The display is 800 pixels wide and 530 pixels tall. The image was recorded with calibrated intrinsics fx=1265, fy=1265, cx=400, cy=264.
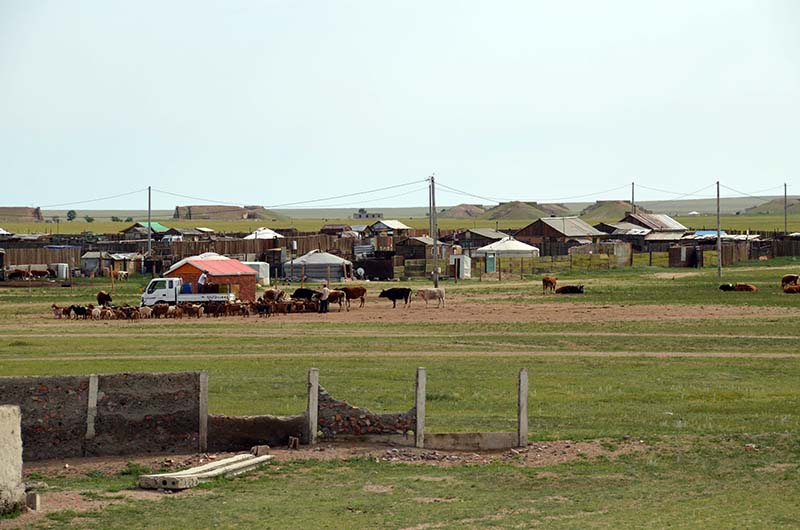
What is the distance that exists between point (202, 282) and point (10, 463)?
152ft

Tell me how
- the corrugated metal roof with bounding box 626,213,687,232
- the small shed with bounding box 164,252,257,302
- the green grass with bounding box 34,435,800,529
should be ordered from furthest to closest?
the corrugated metal roof with bounding box 626,213,687,232 → the small shed with bounding box 164,252,257,302 → the green grass with bounding box 34,435,800,529

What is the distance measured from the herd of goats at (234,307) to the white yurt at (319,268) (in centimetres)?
2155

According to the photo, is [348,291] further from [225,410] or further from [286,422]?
[286,422]

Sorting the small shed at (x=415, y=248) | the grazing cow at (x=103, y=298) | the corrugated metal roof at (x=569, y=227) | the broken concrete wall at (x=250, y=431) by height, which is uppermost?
the corrugated metal roof at (x=569, y=227)

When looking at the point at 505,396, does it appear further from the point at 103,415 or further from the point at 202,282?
the point at 202,282

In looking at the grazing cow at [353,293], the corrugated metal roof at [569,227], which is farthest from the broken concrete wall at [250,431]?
the corrugated metal roof at [569,227]

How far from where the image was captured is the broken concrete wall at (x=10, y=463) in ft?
54.3

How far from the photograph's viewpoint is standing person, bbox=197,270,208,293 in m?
62.4

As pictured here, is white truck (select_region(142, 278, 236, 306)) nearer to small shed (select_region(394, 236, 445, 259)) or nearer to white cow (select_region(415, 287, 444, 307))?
white cow (select_region(415, 287, 444, 307))

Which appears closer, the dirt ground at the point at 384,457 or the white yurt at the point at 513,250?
the dirt ground at the point at 384,457

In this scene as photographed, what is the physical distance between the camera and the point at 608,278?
9012 cm

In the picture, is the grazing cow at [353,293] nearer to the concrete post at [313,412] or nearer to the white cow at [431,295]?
the white cow at [431,295]

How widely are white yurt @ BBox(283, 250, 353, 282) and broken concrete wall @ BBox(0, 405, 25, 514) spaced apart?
69.0 m

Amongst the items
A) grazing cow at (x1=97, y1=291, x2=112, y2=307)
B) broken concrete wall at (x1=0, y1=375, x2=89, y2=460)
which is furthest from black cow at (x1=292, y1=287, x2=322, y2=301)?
broken concrete wall at (x1=0, y1=375, x2=89, y2=460)
